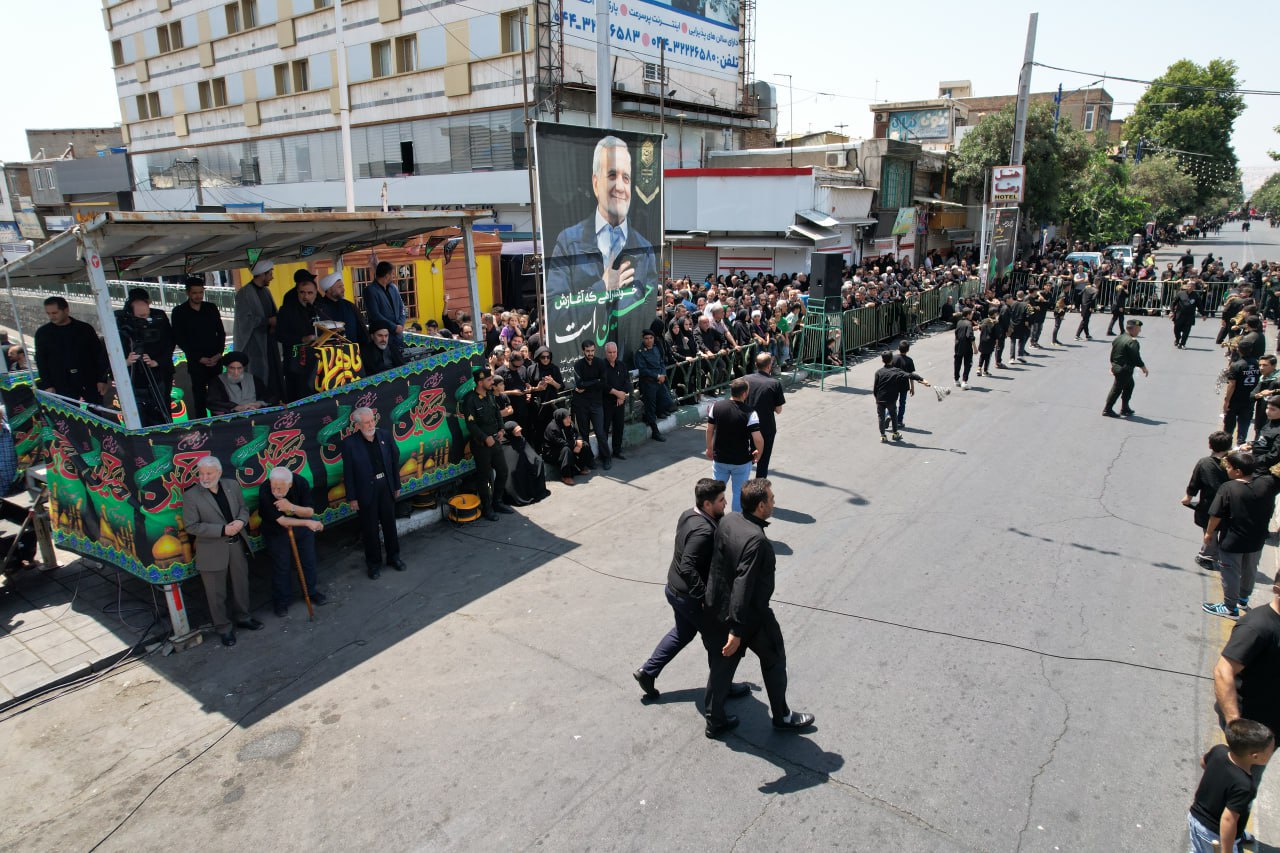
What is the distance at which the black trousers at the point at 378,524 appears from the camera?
292 inches

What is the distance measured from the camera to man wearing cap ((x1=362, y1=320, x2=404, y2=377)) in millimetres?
8477

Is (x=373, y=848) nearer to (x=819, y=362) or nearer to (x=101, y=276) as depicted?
(x=101, y=276)

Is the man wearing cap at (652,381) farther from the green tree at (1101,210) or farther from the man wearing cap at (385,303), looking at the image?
the green tree at (1101,210)

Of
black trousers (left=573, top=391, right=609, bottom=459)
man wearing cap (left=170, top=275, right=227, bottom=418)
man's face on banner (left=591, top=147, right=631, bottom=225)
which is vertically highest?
man's face on banner (left=591, top=147, right=631, bottom=225)

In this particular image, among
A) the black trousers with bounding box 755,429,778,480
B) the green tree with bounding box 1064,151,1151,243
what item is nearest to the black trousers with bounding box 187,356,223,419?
the black trousers with bounding box 755,429,778,480

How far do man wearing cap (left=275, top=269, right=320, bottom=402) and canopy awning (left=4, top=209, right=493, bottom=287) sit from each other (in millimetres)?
550

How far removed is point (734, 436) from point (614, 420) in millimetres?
3414

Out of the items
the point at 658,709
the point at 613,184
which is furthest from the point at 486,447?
the point at 613,184

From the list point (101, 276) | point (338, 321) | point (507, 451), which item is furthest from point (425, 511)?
point (101, 276)

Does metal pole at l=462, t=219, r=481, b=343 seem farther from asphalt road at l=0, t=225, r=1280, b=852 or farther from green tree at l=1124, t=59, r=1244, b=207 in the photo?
green tree at l=1124, t=59, r=1244, b=207

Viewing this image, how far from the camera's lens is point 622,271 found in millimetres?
12312

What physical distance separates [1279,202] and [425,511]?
591 ft

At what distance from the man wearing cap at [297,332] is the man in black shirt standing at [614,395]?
3.92 m

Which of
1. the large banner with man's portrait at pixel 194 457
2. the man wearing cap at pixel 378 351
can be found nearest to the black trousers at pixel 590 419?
the large banner with man's portrait at pixel 194 457
